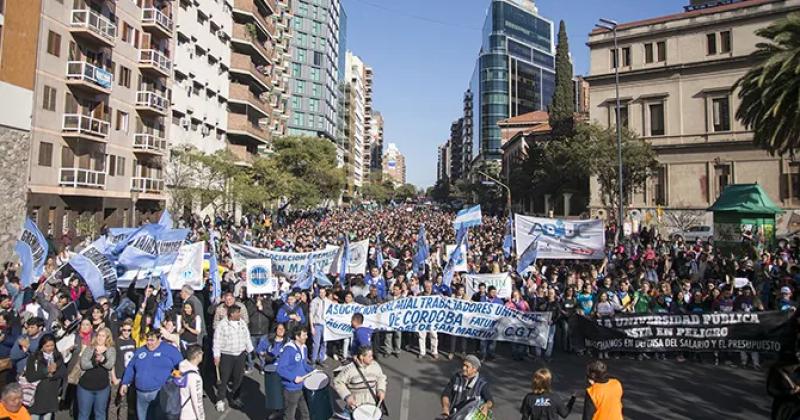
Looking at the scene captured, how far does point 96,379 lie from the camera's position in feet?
22.3

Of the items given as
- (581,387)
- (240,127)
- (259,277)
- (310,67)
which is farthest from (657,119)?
(310,67)

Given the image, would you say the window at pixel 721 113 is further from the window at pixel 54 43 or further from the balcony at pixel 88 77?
the window at pixel 54 43

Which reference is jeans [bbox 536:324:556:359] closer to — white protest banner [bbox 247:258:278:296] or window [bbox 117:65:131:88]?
white protest banner [bbox 247:258:278:296]

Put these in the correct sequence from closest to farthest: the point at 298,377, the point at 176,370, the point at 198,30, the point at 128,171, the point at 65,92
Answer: the point at 176,370
the point at 298,377
the point at 65,92
the point at 128,171
the point at 198,30

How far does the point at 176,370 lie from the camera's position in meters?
6.14

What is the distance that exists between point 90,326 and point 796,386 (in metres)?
8.17

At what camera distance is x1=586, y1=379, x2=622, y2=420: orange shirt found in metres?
5.13

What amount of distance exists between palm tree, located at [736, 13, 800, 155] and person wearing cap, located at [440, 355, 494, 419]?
1978cm

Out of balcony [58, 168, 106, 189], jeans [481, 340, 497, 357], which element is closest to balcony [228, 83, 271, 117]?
balcony [58, 168, 106, 189]

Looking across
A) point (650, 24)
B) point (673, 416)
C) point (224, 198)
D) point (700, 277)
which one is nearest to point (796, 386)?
point (673, 416)

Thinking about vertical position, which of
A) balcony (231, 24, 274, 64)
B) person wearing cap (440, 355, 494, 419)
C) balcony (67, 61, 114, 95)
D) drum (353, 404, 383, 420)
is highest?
balcony (231, 24, 274, 64)

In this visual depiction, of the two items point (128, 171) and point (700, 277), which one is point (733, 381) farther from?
point (128, 171)

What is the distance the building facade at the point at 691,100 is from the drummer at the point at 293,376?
39423 millimetres

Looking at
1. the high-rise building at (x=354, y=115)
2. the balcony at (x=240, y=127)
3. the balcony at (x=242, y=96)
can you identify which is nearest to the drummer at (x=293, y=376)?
the balcony at (x=240, y=127)
